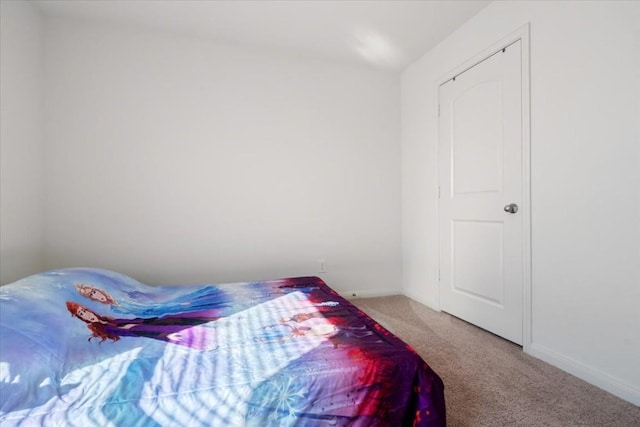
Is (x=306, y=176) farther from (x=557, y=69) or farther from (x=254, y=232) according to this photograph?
(x=557, y=69)

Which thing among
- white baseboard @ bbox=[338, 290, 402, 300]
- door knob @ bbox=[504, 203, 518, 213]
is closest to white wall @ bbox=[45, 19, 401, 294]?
white baseboard @ bbox=[338, 290, 402, 300]

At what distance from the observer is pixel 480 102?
2490 mm

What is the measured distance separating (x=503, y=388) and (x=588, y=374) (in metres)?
0.52

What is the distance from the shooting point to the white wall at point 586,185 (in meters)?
1.58

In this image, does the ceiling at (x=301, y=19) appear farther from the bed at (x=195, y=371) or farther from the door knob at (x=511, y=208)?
the bed at (x=195, y=371)

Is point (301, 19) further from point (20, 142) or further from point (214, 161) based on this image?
point (20, 142)

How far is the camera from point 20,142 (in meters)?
2.22

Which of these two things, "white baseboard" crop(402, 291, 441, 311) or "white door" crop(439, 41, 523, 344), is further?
"white baseboard" crop(402, 291, 441, 311)

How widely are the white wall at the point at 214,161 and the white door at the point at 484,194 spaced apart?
749 mm

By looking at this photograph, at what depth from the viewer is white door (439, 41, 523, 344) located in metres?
2.19

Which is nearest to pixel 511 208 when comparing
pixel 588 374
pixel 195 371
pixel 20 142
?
pixel 588 374

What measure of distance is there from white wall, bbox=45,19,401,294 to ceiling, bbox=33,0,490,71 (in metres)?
0.16

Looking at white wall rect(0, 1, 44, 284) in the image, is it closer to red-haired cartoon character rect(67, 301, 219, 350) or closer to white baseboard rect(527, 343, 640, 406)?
red-haired cartoon character rect(67, 301, 219, 350)

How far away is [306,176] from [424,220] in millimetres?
1266
